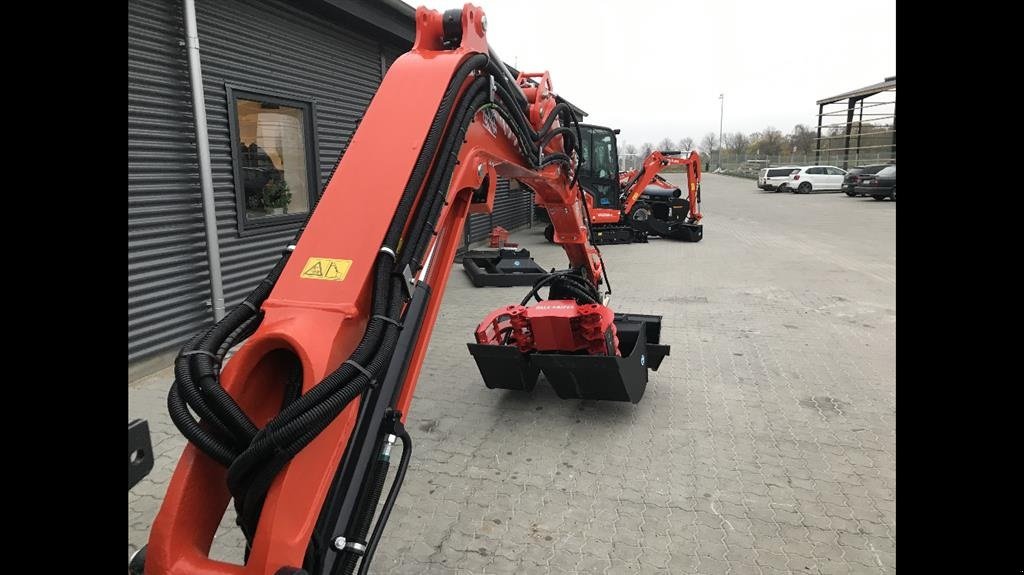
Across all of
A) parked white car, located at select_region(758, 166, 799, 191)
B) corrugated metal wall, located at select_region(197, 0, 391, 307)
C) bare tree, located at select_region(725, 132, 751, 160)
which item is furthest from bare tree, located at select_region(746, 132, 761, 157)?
corrugated metal wall, located at select_region(197, 0, 391, 307)

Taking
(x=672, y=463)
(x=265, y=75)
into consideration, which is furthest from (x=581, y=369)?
(x=265, y=75)

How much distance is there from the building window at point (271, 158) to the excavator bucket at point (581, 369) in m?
3.35

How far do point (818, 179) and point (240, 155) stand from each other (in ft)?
103

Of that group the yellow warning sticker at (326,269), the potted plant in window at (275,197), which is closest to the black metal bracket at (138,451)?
the yellow warning sticker at (326,269)

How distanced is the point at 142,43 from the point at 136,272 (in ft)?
6.35

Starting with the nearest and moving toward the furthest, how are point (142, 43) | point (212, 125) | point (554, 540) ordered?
point (554, 540)
point (142, 43)
point (212, 125)

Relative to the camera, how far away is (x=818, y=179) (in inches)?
1212

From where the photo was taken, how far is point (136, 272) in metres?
5.05

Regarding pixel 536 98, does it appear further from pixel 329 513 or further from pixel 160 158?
pixel 160 158

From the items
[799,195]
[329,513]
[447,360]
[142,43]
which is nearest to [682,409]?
[447,360]

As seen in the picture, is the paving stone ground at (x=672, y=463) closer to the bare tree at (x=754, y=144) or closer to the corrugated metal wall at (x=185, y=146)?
the corrugated metal wall at (x=185, y=146)

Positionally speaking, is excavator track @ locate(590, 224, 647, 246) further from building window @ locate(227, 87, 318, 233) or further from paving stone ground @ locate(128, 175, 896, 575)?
building window @ locate(227, 87, 318, 233)

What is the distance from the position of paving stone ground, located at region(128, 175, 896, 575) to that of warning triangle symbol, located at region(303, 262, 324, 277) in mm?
1580

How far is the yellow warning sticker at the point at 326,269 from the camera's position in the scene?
6.50 ft
